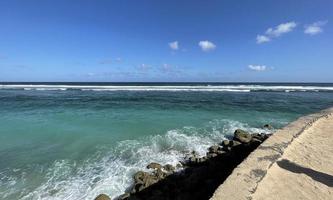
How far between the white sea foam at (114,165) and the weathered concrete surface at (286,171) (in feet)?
12.1

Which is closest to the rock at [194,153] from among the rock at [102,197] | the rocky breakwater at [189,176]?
the rocky breakwater at [189,176]

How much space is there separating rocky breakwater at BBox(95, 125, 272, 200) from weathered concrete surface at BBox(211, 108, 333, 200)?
5.07 ft

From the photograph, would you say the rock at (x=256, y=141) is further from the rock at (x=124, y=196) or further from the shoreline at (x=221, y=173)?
the rock at (x=124, y=196)

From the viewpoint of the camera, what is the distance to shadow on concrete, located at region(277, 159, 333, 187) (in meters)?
4.47

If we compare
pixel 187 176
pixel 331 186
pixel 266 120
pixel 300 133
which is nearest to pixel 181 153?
pixel 187 176

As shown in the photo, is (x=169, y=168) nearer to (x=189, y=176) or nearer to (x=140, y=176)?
(x=189, y=176)

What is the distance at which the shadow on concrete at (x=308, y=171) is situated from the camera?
447cm

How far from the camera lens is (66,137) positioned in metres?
11.2

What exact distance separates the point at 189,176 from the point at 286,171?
9.68ft

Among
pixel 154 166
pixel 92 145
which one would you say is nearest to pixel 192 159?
pixel 154 166

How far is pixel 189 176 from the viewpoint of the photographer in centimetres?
698

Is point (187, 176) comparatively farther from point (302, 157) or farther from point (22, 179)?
point (22, 179)

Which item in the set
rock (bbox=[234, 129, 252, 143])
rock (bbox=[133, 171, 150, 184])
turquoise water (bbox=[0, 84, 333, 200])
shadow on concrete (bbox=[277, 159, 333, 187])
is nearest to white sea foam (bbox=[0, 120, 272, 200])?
turquoise water (bbox=[0, 84, 333, 200])

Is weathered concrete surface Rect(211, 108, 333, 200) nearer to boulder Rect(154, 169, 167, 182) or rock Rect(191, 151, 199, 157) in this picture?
boulder Rect(154, 169, 167, 182)
